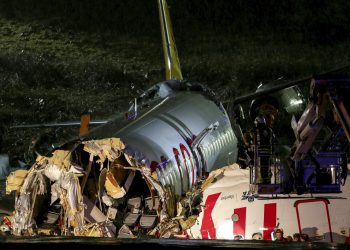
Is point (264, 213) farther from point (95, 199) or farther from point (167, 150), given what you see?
Result: point (95, 199)

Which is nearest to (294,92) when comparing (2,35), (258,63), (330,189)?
(330,189)

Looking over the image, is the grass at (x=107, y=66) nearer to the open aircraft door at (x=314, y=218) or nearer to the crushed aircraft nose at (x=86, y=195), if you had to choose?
the crushed aircraft nose at (x=86, y=195)

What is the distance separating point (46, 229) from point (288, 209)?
5.49 m

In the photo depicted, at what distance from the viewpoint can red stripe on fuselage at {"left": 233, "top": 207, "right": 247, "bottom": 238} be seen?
11.8 metres

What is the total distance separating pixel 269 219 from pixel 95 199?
14.4 feet

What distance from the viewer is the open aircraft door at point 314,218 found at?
10734mm

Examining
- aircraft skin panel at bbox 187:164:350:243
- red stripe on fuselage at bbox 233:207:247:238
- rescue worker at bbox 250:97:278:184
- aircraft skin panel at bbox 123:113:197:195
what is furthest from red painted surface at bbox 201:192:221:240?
rescue worker at bbox 250:97:278:184

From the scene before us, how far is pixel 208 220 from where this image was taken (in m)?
12.5

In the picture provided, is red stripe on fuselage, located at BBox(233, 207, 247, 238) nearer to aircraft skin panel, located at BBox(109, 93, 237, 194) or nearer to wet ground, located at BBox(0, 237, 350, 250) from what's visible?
aircraft skin panel, located at BBox(109, 93, 237, 194)

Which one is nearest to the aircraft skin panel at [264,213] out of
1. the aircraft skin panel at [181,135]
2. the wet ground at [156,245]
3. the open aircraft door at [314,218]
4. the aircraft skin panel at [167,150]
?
the open aircraft door at [314,218]

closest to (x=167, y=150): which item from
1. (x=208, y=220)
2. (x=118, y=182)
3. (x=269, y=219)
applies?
(x=118, y=182)

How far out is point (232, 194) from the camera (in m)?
12.4

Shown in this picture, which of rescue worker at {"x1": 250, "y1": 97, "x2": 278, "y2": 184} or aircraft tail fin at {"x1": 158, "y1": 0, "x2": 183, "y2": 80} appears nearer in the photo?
rescue worker at {"x1": 250, "y1": 97, "x2": 278, "y2": 184}

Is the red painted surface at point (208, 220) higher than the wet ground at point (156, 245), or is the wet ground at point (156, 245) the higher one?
the red painted surface at point (208, 220)
